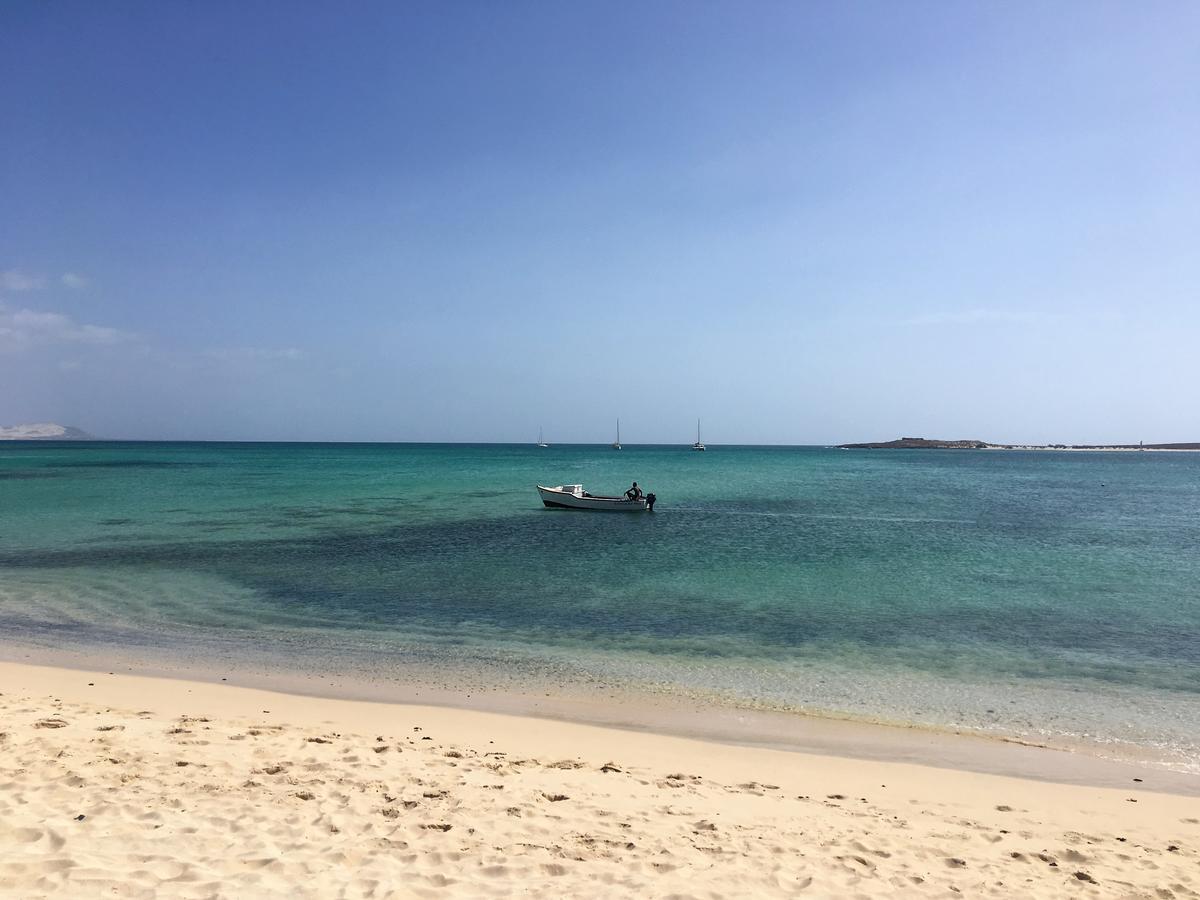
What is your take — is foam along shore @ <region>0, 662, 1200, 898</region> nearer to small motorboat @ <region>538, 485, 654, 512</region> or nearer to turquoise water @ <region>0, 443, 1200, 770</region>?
turquoise water @ <region>0, 443, 1200, 770</region>

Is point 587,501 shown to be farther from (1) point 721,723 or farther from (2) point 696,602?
(1) point 721,723

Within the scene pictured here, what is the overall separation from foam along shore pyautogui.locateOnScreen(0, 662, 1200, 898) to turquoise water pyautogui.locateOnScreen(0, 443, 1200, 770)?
8.74ft

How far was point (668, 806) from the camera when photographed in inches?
261

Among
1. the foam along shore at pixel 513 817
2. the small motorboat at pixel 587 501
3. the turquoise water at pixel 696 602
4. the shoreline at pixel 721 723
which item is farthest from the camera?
the small motorboat at pixel 587 501

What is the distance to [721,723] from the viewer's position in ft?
31.4

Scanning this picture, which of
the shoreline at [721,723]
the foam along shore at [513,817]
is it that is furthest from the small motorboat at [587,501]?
the foam along shore at [513,817]

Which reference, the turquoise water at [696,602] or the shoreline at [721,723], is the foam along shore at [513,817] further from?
the turquoise water at [696,602]

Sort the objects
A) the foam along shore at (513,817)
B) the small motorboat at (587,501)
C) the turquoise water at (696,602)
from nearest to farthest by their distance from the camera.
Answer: the foam along shore at (513,817) → the turquoise water at (696,602) → the small motorboat at (587,501)

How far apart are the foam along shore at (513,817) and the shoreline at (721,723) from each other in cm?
34

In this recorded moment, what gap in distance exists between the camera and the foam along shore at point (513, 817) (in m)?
5.09

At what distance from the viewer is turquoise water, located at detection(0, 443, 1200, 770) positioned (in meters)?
11.2

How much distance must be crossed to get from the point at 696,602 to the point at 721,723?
7445mm

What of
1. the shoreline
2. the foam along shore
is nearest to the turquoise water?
the shoreline

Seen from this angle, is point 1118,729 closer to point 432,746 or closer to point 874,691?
point 874,691
